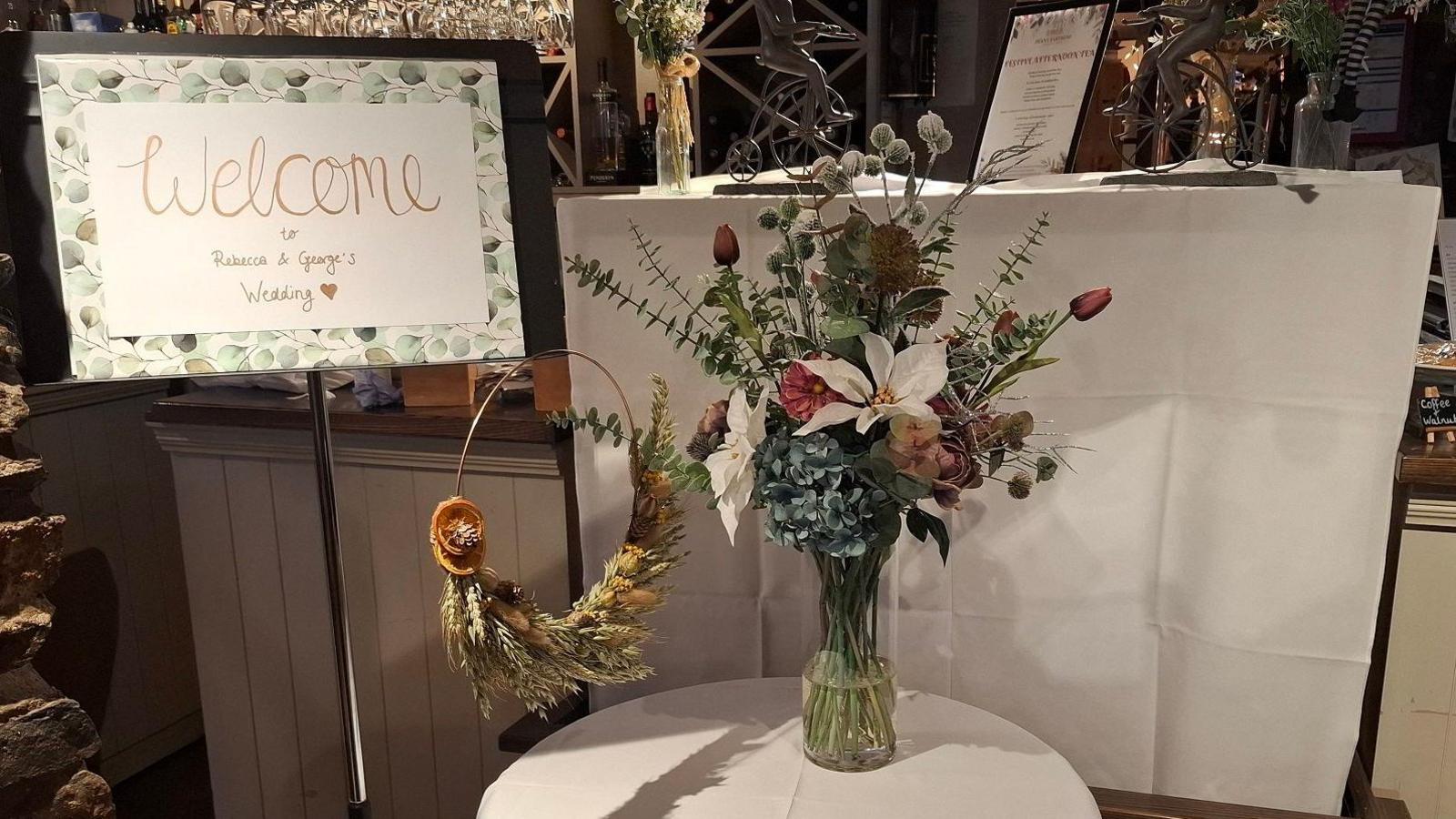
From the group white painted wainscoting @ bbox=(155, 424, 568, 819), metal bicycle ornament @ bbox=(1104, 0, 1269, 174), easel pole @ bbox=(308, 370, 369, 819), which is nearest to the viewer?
metal bicycle ornament @ bbox=(1104, 0, 1269, 174)

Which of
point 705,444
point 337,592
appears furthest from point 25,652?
point 705,444

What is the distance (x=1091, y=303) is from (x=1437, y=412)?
71 cm

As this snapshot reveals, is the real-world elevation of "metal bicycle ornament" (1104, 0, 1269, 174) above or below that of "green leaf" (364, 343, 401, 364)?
above

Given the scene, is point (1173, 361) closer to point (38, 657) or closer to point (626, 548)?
point (626, 548)

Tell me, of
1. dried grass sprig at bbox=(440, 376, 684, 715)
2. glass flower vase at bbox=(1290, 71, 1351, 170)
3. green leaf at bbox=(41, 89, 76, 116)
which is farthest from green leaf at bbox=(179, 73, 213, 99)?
glass flower vase at bbox=(1290, 71, 1351, 170)

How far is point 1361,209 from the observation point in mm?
1173

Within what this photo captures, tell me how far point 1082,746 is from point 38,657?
96.0 inches

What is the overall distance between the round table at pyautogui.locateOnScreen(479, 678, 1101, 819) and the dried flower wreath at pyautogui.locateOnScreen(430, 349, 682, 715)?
0.34ft

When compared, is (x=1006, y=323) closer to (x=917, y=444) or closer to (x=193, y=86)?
(x=917, y=444)

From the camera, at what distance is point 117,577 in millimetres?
2812

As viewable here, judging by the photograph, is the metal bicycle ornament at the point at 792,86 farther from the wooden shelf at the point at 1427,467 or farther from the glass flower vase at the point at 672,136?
the wooden shelf at the point at 1427,467

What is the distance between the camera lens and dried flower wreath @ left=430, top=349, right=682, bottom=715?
1.08 meters

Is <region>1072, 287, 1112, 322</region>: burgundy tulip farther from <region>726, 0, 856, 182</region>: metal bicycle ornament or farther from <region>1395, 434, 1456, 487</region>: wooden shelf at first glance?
<region>1395, 434, 1456, 487</region>: wooden shelf

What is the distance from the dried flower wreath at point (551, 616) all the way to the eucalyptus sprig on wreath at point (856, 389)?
0.06 meters
